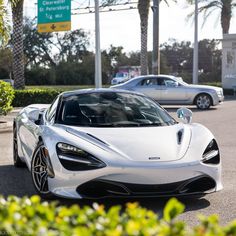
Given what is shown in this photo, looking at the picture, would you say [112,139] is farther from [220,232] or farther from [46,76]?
[46,76]

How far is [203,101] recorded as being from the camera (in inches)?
781

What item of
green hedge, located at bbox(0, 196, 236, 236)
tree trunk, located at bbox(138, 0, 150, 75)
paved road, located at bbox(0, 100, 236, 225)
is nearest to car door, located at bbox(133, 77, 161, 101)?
tree trunk, located at bbox(138, 0, 150, 75)

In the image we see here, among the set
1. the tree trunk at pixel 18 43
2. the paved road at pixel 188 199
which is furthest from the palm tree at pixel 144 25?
the paved road at pixel 188 199

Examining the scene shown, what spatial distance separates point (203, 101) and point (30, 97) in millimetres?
7142

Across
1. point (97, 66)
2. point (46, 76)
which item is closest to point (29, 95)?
point (97, 66)

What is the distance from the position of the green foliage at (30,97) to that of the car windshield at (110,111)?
13.9m

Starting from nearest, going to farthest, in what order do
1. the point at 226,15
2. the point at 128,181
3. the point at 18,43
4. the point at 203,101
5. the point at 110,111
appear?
the point at 128,181, the point at 110,111, the point at 203,101, the point at 18,43, the point at 226,15

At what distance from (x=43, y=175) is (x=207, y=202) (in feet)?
6.21

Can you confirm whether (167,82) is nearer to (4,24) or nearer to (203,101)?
(203,101)

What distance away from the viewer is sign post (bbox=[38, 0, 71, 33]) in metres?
22.2

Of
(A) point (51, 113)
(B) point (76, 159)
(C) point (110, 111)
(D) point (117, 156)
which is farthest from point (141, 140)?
(A) point (51, 113)

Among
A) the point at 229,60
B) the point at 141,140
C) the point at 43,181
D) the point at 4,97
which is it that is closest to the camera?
the point at 141,140

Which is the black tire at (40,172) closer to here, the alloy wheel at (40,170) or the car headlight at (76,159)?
the alloy wheel at (40,170)

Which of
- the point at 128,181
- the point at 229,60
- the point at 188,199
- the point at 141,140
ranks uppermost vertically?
the point at 229,60
